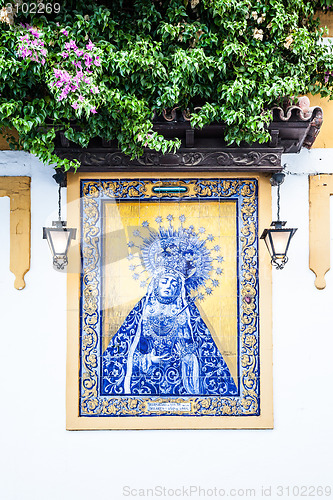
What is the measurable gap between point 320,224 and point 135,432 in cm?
240

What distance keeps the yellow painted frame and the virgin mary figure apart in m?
0.23

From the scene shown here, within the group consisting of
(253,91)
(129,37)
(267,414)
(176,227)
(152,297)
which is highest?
(129,37)

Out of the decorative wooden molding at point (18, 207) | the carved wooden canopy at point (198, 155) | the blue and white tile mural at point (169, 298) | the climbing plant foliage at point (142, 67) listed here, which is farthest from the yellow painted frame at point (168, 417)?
the climbing plant foliage at point (142, 67)

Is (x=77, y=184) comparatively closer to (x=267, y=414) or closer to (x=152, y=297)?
(x=152, y=297)

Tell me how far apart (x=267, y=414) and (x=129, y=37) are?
324 cm

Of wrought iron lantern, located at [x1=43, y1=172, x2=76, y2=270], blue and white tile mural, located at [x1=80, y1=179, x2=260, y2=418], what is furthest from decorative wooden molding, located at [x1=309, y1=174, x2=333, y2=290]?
wrought iron lantern, located at [x1=43, y1=172, x2=76, y2=270]

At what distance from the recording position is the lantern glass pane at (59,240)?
144 inches

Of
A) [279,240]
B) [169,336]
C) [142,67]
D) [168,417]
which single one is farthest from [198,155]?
[168,417]

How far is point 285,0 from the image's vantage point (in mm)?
3619

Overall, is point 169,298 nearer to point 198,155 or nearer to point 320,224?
point 198,155

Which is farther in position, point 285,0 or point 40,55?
point 285,0

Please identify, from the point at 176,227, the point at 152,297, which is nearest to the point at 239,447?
the point at 152,297

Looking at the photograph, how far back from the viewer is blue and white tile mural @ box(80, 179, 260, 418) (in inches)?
154

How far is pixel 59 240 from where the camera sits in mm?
3674
